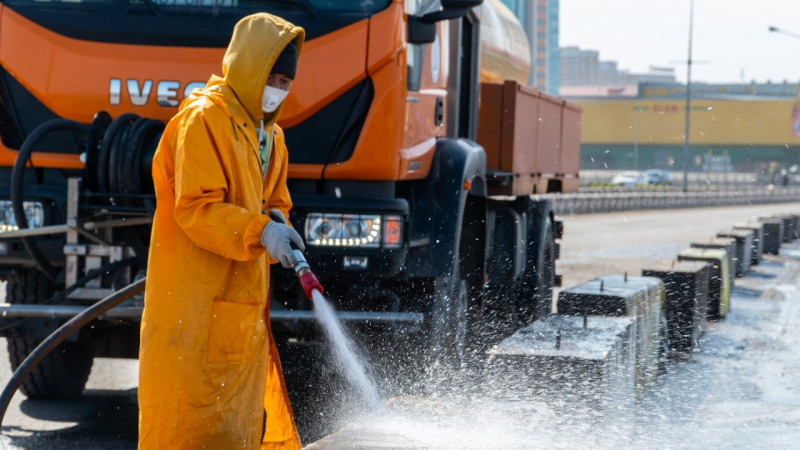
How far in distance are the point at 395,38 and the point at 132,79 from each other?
53.2 inches

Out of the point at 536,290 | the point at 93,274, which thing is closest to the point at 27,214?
the point at 93,274

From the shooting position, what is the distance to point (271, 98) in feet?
13.0

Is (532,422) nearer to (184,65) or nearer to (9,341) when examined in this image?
(184,65)

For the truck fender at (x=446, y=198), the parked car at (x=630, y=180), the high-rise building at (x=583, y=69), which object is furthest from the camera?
the high-rise building at (x=583, y=69)

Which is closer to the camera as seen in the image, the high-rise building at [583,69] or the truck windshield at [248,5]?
the truck windshield at [248,5]

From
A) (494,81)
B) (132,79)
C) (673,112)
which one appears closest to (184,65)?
(132,79)

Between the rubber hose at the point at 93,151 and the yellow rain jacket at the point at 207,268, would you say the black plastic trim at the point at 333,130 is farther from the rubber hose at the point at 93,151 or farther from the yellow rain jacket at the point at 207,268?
the yellow rain jacket at the point at 207,268

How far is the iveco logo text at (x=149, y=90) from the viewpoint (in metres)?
6.04

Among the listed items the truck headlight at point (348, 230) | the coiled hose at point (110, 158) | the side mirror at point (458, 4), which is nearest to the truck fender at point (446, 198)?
the truck headlight at point (348, 230)

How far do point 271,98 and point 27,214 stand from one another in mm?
2542

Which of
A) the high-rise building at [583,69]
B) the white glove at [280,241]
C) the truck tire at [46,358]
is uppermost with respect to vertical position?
the high-rise building at [583,69]

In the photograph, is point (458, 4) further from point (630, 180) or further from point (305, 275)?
point (630, 180)

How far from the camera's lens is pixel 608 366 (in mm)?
5637

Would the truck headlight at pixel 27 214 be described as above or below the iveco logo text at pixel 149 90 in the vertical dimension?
below
